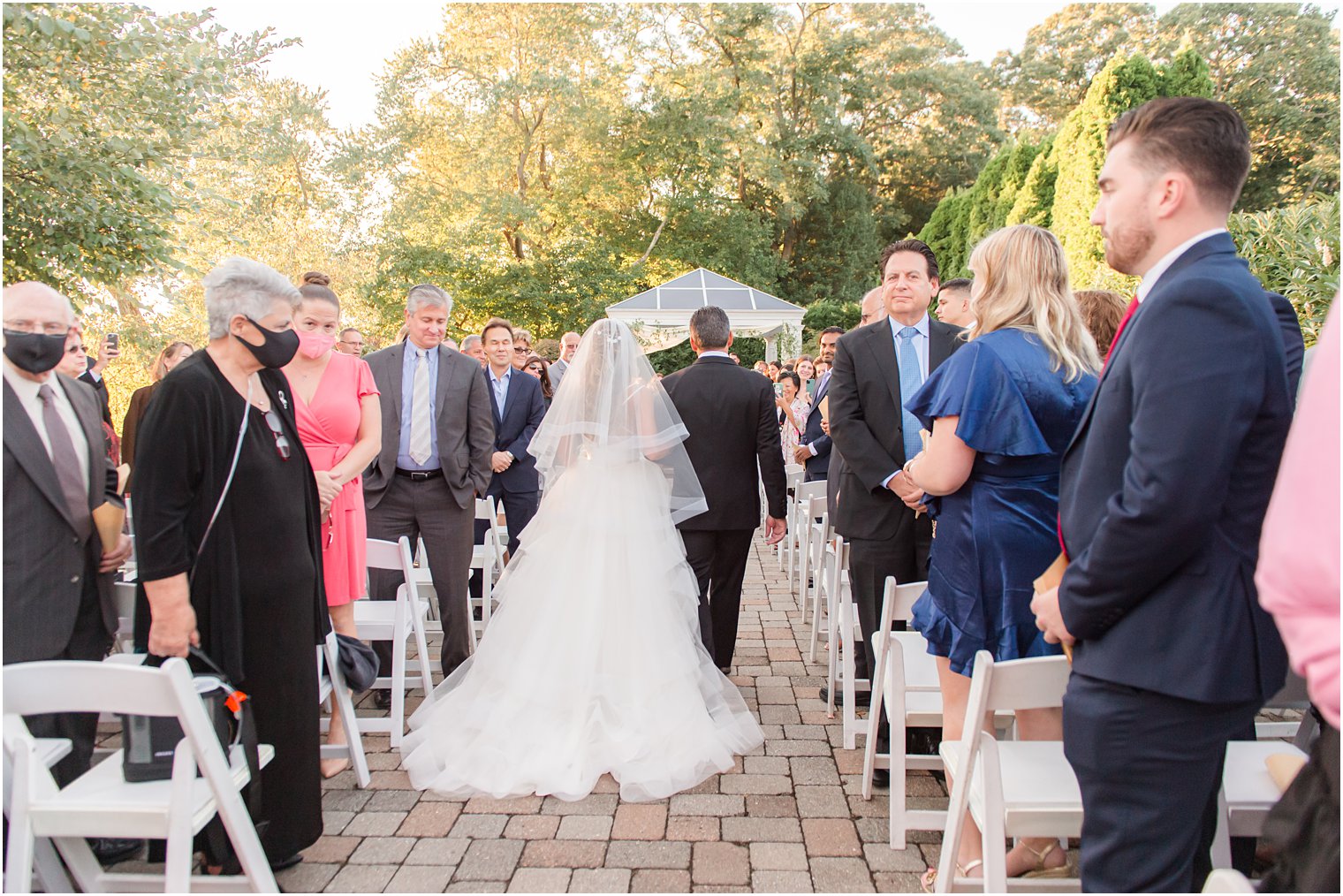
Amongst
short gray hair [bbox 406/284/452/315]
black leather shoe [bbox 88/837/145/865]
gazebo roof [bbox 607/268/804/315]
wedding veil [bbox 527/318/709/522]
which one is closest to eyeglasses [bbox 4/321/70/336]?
black leather shoe [bbox 88/837/145/865]

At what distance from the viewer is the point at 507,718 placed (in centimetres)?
385

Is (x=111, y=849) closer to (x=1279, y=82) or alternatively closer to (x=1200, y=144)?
(x=1200, y=144)

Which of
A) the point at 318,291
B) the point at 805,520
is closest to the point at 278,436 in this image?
the point at 318,291

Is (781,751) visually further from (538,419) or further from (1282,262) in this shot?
(1282,262)

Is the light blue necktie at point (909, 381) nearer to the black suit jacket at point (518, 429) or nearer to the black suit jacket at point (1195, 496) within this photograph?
the black suit jacket at point (1195, 496)

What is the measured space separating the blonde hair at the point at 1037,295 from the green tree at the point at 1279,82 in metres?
25.9

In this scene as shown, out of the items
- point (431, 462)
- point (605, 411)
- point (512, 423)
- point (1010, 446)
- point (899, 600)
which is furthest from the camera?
point (512, 423)

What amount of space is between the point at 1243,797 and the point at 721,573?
10.8ft

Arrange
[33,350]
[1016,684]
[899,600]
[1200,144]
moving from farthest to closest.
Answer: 1. [899,600]
2. [33,350]
3. [1016,684]
4. [1200,144]

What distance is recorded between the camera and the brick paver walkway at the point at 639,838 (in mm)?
2939

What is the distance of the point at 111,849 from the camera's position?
305cm

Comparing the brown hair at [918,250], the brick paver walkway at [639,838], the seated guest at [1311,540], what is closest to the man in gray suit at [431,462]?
the brick paver walkway at [639,838]

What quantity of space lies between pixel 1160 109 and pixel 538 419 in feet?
17.9

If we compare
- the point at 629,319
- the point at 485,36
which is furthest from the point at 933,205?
the point at 629,319
